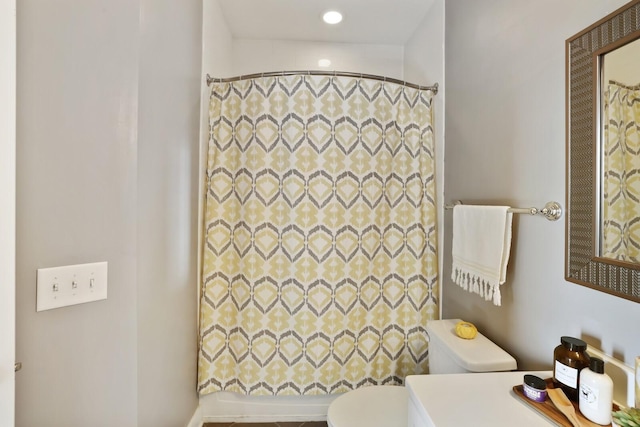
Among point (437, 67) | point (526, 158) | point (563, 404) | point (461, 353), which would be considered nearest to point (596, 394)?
point (563, 404)

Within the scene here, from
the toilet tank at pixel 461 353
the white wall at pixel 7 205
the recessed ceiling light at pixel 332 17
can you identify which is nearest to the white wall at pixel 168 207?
the white wall at pixel 7 205

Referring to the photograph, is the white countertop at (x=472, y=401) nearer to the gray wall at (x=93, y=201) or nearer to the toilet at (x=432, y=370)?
the toilet at (x=432, y=370)

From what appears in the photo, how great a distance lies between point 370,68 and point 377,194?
1253mm

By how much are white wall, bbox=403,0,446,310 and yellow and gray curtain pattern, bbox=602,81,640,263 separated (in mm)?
967

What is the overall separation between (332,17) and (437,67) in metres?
0.78

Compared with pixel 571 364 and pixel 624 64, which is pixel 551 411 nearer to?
pixel 571 364

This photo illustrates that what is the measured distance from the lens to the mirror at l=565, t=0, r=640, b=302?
0.79 m

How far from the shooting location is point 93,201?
93cm

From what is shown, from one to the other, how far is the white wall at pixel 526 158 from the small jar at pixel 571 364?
0.10 m

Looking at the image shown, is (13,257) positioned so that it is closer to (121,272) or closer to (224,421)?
(121,272)

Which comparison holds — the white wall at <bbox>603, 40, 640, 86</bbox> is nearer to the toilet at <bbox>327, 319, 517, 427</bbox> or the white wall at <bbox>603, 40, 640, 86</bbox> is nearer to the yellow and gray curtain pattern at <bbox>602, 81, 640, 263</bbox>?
the yellow and gray curtain pattern at <bbox>602, 81, 640, 263</bbox>

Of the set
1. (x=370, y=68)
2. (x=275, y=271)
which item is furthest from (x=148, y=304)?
(x=370, y=68)

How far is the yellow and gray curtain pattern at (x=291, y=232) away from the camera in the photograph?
5.64 feet

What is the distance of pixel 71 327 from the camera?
0.90 meters
